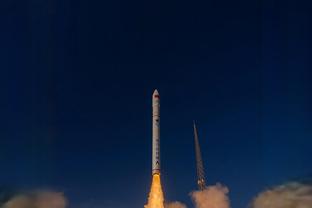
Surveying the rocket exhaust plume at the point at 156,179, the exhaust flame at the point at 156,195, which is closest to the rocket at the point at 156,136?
the rocket exhaust plume at the point at 156,179

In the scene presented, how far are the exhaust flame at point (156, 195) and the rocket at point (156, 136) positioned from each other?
1765mm

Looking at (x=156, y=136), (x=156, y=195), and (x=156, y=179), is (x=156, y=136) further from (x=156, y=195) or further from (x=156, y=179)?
(x=156, y=195)

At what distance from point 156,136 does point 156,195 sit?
11546mm

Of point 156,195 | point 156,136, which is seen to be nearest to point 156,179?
point 156,195

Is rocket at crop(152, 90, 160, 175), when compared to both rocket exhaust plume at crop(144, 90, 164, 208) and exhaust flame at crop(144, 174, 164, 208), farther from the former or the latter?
exhaust flame at crop(144, 174, 164, 208)

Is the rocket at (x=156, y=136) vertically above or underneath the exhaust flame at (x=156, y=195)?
above

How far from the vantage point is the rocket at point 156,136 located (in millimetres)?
111438

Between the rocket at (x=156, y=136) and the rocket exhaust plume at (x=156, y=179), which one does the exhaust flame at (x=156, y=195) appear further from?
the rocket at (x=156, y=136)

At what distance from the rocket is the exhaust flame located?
1.77 metres

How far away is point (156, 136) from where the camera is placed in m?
113

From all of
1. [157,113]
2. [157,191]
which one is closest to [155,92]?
[157,113]

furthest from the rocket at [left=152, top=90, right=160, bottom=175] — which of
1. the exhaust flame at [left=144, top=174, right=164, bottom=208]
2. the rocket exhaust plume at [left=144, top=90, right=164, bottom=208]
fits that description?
the exhaust flame at [left=144, top=174, right=164, bottom=208]

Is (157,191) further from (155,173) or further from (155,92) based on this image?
(155,92)

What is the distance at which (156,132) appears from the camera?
11375 centimetres
